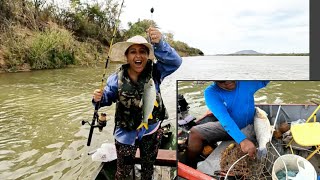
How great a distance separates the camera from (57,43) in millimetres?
26422

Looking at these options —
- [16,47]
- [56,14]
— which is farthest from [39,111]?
[56,14]

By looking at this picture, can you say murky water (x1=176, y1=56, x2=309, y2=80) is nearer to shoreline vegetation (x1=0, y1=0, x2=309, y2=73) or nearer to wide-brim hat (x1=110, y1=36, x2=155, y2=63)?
shoreline vegetation (x1=0, y1=0, x2=309, y2=73)

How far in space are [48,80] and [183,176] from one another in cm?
1812

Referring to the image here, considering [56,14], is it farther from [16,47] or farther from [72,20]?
[16,47]

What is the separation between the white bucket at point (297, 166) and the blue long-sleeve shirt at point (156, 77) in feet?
5.10

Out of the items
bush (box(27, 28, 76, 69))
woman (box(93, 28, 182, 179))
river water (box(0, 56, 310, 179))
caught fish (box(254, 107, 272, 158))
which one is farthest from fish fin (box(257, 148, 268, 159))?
bush (box(27, 28, 76, 69))

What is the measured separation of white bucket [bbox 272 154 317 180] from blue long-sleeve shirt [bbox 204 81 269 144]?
32 cm

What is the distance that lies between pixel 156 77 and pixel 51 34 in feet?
82.1

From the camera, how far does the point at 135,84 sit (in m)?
3.49

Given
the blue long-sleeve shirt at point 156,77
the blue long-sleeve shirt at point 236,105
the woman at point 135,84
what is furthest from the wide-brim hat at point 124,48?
the blue long-sleeve shirt at point 236,105

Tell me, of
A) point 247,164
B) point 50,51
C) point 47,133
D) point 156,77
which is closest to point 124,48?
point 156,77

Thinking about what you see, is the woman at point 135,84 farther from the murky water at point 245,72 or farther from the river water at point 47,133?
the murky water at point 245,72

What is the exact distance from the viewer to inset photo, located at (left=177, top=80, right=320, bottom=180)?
7.79 ft

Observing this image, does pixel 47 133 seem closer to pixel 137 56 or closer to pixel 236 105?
pixel 137 56
